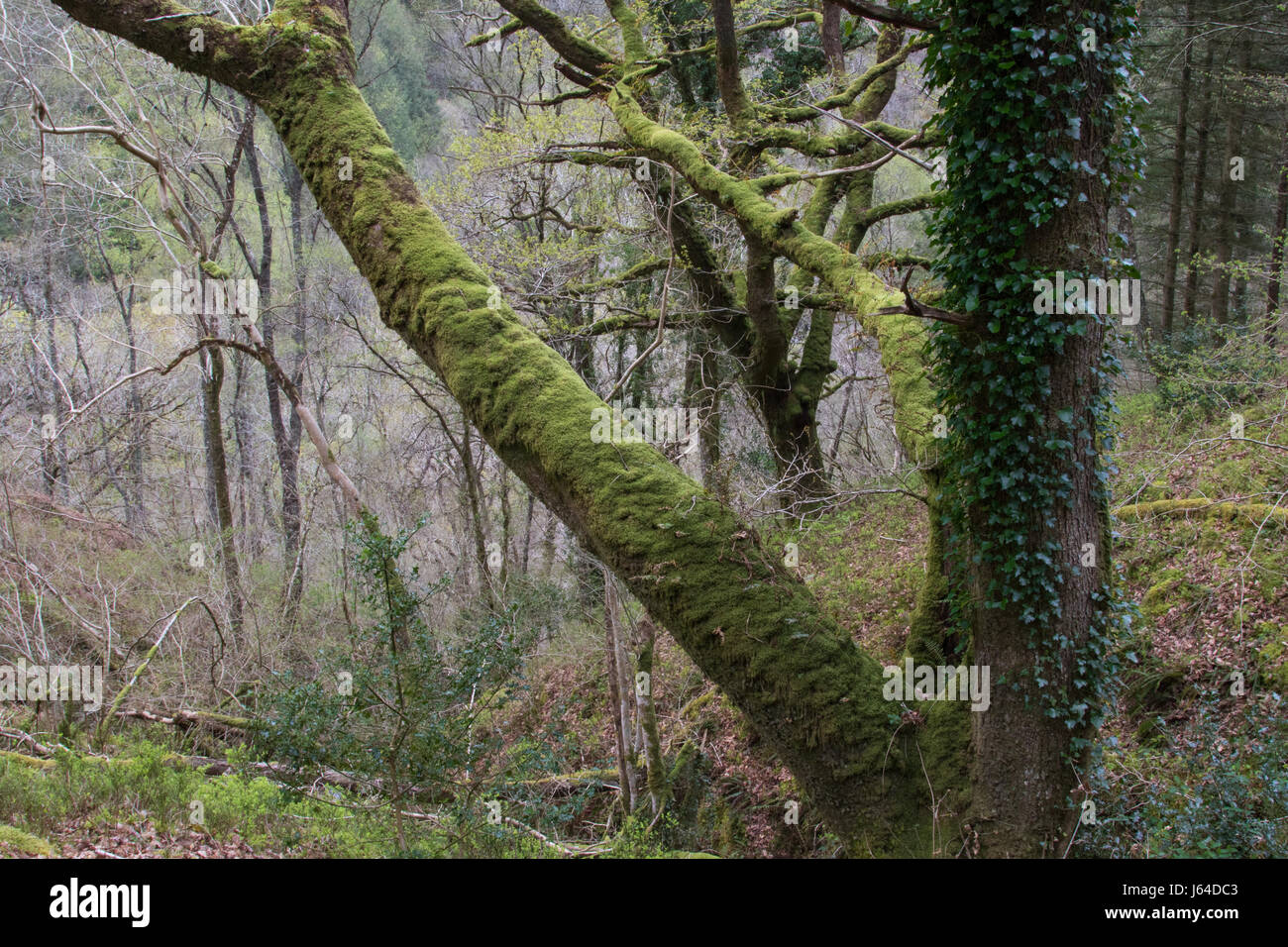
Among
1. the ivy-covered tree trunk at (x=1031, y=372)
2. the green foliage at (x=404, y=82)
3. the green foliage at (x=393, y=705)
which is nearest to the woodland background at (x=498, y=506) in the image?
the green foliage at (x=393, y=705)

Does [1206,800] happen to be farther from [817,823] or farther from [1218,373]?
[1218,373]

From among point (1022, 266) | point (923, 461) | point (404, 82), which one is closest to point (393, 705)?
point (923, 461)

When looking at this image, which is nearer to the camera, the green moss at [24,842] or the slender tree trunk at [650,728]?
the green moss at [24,842]

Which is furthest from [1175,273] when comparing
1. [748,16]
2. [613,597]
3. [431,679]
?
[431,679]

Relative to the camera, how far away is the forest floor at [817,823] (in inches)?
185

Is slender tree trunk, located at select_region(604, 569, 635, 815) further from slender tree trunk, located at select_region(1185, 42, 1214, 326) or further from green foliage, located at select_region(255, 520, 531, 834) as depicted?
slender tree trunk, located at select_region(1185, 42, 1214, 326)

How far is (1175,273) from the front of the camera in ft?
48.6

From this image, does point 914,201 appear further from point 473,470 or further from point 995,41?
point 473,470

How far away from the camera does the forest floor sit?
4.69m

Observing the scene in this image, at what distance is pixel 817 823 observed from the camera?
23.0 feet

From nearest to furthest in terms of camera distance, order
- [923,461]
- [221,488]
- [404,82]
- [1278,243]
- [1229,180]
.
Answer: [923,461] < [1278,243] < [221,488] < [1229,180] < [404,82]

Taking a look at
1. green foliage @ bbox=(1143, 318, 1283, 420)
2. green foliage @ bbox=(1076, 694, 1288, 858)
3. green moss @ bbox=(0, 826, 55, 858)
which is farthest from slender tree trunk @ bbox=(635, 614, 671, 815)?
green foliage @ bbox=(1143, 318, 1283, 420)

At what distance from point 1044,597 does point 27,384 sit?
19190 millimetres

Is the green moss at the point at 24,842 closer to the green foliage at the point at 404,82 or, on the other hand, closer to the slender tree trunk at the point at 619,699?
the slender tree trunk at the point at 619,699
